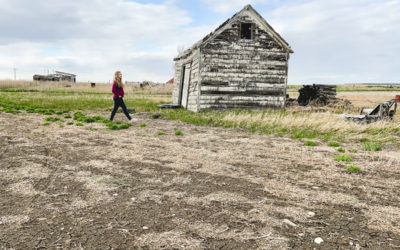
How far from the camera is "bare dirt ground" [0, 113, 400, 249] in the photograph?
128 inches

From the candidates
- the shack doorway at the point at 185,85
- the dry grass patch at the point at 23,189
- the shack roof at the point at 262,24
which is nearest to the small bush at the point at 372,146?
the dry grass patch at the point at 23,189

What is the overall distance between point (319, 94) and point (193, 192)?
16797 millimetres

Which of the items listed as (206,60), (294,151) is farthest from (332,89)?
(294,151)

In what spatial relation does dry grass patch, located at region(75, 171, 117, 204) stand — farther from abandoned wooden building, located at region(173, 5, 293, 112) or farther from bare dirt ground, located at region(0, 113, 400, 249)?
abandoned wooden building, located at region(173, 5, 293, 112)

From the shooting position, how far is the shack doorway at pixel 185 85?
17.7m

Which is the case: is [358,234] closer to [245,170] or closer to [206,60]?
[245,170]

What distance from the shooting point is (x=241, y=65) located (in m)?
15.7

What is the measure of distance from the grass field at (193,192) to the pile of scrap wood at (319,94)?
32.7ft

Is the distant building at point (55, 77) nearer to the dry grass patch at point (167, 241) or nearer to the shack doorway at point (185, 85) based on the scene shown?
the shack doorway at point (185, 85)

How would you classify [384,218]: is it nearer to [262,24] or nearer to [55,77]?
[262,24]

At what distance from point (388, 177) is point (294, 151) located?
90.4 inches

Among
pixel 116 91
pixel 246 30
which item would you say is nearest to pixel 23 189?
pixel 116 91

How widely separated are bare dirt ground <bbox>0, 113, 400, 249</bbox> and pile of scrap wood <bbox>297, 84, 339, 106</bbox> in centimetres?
1174

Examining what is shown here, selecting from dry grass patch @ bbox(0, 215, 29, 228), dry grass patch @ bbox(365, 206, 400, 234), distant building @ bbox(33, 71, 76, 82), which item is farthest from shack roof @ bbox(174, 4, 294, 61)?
distant building @ bbox(33, 71, 76, 82)
